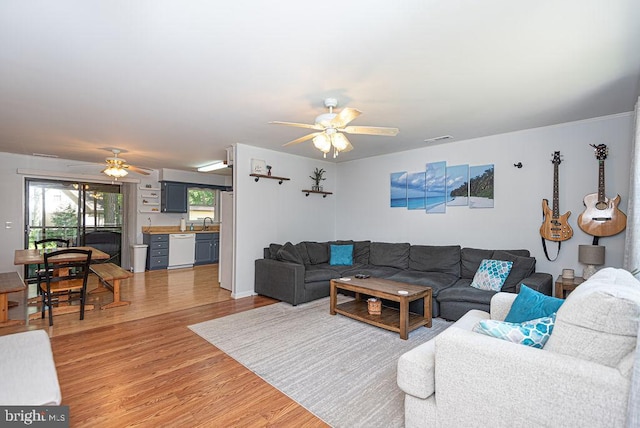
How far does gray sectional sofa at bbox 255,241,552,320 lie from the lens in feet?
12.0

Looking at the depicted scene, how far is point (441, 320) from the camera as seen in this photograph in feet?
12.3

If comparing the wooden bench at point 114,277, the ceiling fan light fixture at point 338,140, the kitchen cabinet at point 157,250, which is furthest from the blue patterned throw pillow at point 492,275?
the kitchen cabinet at point 157,250

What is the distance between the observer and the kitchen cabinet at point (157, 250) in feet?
23.3

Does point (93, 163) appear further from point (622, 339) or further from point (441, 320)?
point (622, 339)

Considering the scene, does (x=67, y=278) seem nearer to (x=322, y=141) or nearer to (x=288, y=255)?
(x=288, y=255)

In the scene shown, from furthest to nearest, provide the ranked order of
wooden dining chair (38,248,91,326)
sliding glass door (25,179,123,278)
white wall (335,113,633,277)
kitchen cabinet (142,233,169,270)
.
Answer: kitchen cabinet (142,233,169,270)
sliding glass door (25,179,123,278)
wooden dining chair (38,248,91,326)
white wall (335,113,633,277)

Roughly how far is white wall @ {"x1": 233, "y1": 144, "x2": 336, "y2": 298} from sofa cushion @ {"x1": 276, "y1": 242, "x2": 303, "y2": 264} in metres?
0.58

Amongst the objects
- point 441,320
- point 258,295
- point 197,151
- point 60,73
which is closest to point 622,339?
point 441,320

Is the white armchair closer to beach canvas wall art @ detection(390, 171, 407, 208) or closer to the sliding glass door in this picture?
beach canvas wall art @ detection(390, 171, 407, 208)

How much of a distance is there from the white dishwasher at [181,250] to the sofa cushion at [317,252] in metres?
3.69

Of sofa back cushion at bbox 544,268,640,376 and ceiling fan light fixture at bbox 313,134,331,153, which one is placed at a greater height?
ceiling fan light fixture at bbox 313,134,331,153

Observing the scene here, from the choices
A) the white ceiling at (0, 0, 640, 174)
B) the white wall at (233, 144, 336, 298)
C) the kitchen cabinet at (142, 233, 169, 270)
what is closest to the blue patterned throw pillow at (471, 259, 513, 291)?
the white ceiling at (0, 0, 640, 174)

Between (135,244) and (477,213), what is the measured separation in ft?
23.3

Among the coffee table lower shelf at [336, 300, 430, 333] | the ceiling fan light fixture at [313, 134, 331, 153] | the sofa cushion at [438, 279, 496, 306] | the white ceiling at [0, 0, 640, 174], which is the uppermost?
the white ceiling at [0, 0, 640, 174]
